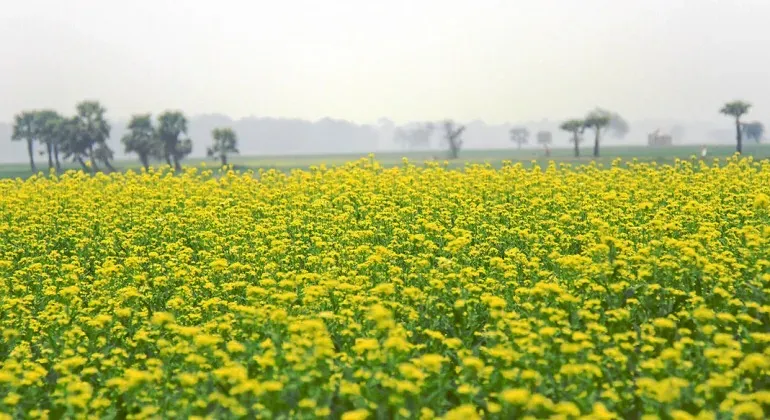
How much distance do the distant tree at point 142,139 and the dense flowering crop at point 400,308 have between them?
2675 inches

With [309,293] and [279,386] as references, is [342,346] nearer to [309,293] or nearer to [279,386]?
[309,293]

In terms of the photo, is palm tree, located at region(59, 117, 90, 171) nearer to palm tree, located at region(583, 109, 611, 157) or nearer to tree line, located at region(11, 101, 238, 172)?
tree line, located at region(11, 101, 238, 172)

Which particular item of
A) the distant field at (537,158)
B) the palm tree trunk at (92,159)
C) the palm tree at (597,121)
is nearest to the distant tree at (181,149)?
the distant field at (537,158)

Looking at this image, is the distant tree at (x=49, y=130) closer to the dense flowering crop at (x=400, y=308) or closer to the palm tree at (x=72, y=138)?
the palm tree at (x=72, y=138)

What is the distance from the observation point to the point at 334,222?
2058 cm

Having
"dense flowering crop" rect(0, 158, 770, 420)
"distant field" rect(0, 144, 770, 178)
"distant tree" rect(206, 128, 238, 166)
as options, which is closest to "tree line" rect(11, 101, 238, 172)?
"distant tree" rect(206, 128, 238, 166)

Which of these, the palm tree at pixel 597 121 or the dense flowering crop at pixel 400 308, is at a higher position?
the palm tree at pixel 597 121

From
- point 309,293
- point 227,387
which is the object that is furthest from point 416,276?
point 227,387

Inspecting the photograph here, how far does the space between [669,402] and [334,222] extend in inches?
511

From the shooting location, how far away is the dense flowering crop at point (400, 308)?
9289 mm

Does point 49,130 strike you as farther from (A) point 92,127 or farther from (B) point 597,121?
(B) point 597,121

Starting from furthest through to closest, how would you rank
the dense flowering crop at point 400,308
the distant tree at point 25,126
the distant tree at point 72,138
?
the distant tree at point 25,126 < the distant tree at point 72,138 < the dense flowering crop at point 400,308

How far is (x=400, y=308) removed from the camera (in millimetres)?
12422

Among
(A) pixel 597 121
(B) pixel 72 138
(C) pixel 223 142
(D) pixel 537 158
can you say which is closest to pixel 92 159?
(B) pixel 72 138
